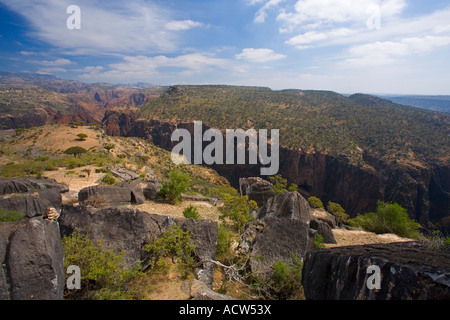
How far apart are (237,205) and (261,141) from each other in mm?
42669

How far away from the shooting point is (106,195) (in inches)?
480

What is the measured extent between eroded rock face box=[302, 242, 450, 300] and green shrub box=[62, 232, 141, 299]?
469 centimetres

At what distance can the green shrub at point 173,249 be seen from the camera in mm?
7148

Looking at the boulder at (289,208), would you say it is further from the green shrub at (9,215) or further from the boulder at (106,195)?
the green shrub at (9,215)

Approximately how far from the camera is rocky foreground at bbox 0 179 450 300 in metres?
3.93

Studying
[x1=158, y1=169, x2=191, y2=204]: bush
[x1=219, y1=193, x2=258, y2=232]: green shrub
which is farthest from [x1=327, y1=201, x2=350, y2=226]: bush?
[x1=158, y1=169, x2=191, y2=204]: bush

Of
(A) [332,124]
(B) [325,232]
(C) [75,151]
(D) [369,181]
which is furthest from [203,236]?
(A) [332,124]

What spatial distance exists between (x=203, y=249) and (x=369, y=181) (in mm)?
48545

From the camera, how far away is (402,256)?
4438mm

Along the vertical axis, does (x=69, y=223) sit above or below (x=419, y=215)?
above

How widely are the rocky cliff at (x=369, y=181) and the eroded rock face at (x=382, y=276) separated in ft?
157

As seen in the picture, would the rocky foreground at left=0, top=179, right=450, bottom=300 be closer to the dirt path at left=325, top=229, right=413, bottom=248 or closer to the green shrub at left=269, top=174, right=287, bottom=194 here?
the dirt path at left=325, top=229, right=413, bottom=248
